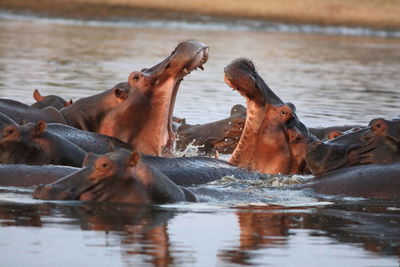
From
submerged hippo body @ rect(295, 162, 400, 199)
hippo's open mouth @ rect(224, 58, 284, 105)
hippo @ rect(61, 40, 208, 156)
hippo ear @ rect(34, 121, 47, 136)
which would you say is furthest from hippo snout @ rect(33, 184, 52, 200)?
hippo @ rect(61, 40, 208, 156)

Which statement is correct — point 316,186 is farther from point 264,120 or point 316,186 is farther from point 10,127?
point 10,127

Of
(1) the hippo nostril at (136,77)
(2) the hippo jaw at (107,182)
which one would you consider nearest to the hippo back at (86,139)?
(1) the hippo nostril at (136,77)

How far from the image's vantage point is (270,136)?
339 inches

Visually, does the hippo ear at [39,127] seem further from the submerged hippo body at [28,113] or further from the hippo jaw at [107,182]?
the submerged hippo body at [28,113]

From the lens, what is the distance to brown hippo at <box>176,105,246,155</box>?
10.4 metres

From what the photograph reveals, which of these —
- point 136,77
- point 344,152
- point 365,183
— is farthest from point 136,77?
point 365,183

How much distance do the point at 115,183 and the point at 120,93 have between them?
282 centimetres

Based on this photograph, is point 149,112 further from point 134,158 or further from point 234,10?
point 234,10

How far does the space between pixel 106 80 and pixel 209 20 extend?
26.0 metres

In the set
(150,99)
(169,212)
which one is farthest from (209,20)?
(169,212)

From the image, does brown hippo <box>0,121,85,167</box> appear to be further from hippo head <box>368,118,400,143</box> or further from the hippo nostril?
hippo head <box>368,118,400,143</box>

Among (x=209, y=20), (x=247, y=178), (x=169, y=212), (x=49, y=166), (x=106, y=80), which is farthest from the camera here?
(x=209, y=20)

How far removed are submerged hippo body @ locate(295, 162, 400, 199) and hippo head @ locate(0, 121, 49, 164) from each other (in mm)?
1708

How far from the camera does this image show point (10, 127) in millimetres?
7590
